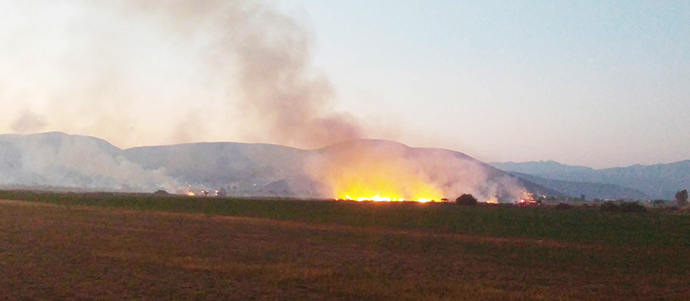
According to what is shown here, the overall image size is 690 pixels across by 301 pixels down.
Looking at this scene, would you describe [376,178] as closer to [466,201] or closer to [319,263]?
[466,201]

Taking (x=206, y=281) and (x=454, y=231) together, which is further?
(x=454, y=231)

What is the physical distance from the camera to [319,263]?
23.4 metres

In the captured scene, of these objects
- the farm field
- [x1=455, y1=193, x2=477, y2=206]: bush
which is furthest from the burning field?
the farm field

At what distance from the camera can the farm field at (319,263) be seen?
57.1 ft

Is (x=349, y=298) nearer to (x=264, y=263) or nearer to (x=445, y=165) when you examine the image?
(x=264, y=263)

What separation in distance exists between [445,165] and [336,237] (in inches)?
5328

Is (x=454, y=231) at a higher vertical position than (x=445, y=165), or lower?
lower

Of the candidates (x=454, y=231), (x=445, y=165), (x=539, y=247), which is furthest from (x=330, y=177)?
(x=539, y=247)

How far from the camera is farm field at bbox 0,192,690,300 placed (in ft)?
57.1

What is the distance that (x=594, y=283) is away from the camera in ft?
67.3

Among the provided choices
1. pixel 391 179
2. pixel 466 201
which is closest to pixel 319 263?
pixel 466 201

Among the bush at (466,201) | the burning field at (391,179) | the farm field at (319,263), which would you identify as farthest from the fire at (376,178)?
the farm field at (319,263)

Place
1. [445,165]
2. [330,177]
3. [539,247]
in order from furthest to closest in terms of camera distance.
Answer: [445,165] < [330,177] < [539,247]

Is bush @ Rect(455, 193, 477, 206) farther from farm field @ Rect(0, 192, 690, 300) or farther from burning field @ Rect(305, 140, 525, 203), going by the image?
farm field @ Rect(0, 192, 690, 300)
